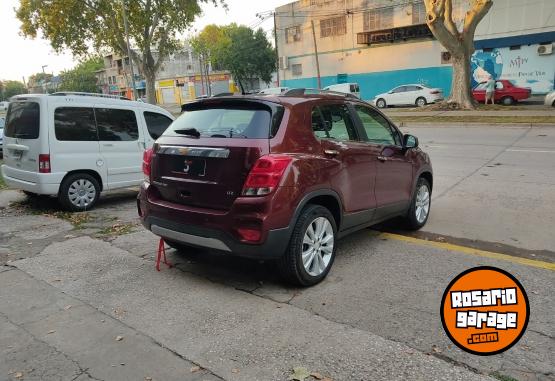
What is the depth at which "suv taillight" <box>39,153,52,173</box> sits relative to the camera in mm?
6883

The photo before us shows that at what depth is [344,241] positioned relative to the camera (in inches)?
211

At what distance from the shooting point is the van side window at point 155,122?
838cm

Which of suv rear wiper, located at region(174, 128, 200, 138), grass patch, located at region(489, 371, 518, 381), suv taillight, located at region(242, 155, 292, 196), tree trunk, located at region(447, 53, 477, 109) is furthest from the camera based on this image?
tree trunk, located at region(447, 53, 477, 109)

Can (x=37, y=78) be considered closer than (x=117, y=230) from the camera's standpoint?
No

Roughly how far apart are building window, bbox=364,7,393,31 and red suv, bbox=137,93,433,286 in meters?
34.3

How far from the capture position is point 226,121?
4.11m

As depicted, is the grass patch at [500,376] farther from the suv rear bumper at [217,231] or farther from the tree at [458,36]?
the tree at [458,36]

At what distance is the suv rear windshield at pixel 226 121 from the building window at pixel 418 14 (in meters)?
Result: 33.7

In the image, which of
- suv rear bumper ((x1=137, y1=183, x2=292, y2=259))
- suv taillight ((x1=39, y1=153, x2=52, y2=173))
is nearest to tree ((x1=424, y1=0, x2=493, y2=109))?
suv taillight ((x1=39, y1=153, x2=52, y2=173))

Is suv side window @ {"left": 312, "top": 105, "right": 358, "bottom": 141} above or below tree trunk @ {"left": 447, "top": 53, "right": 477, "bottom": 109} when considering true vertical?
below

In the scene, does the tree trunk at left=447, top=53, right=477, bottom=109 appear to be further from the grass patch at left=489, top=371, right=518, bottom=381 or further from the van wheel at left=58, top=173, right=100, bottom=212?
the grass patch at left=489, top=371, right=518, bottom=381

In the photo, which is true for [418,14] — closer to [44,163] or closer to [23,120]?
[23,120]

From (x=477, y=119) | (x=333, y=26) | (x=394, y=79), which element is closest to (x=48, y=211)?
(x=477, y=119)

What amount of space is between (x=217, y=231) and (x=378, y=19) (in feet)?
120
